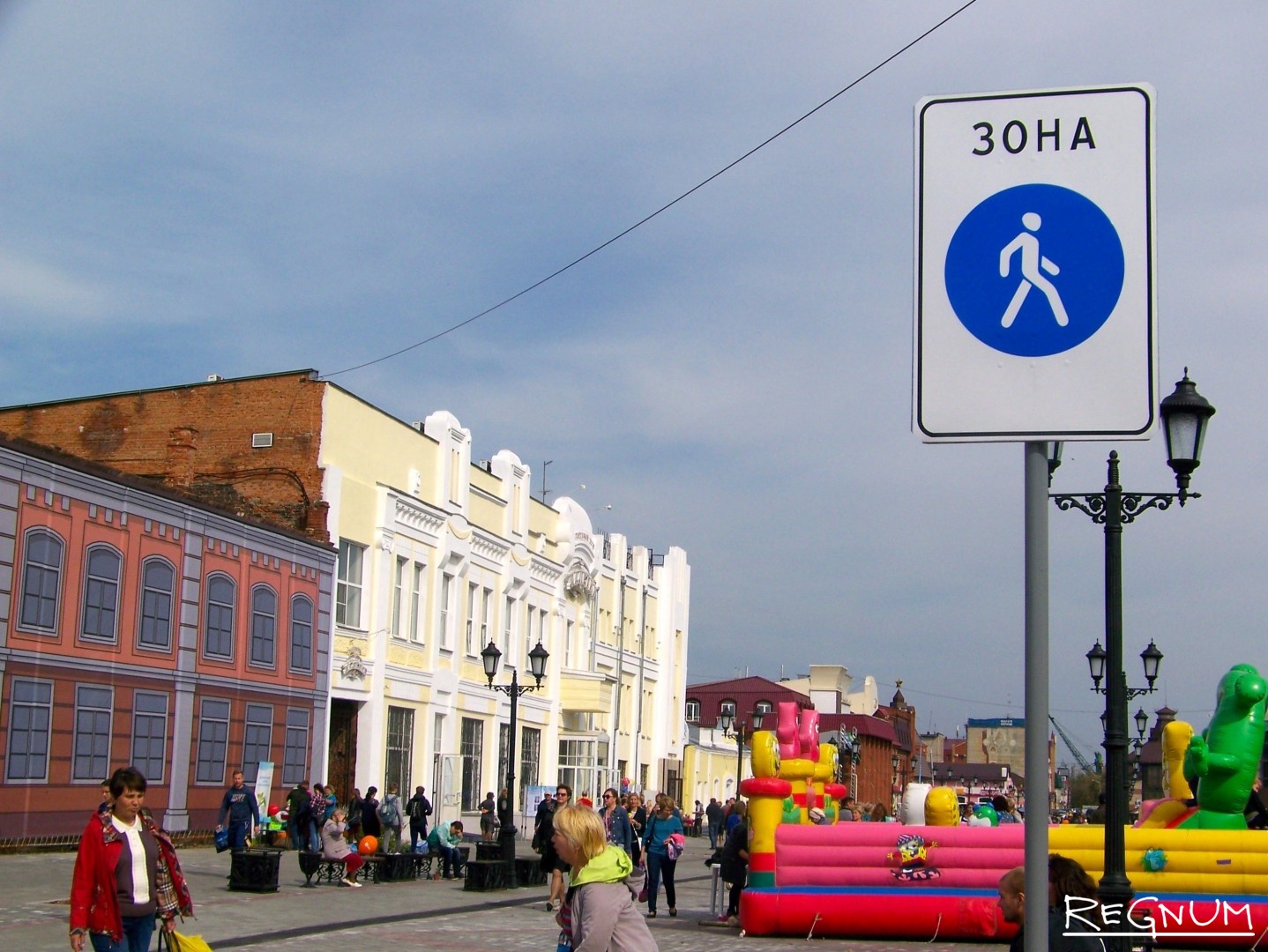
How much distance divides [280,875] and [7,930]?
10451 mm

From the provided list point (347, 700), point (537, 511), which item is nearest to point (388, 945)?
point (347, 700)

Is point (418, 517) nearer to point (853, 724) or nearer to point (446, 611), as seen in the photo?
point (446, 611)

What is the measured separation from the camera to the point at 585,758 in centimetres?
5200

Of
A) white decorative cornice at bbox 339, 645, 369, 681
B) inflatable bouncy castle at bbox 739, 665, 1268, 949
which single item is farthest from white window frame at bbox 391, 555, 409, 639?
inflatable bouncy castle at bbox 739, 665, 1268, 949

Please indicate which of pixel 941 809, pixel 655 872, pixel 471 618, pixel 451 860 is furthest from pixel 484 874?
pixel 471 618

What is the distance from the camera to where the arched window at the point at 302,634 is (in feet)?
111

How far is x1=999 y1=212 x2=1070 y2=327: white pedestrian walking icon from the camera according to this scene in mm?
3006

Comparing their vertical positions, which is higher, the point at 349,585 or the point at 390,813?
the point at 349,585

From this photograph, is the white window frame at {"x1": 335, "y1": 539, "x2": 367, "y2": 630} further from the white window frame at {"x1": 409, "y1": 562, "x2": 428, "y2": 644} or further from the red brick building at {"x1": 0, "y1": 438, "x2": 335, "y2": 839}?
the white window frame at {"x1": 409, "y1": 562, "x2": 428, "y2": 644}

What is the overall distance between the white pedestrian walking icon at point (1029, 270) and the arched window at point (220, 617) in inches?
1156

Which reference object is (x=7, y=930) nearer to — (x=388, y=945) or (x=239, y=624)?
(x=388, y=945)

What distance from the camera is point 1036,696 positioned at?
3.01 meters

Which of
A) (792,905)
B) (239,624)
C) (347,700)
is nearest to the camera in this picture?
(792,905)

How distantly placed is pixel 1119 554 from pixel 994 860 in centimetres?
683
